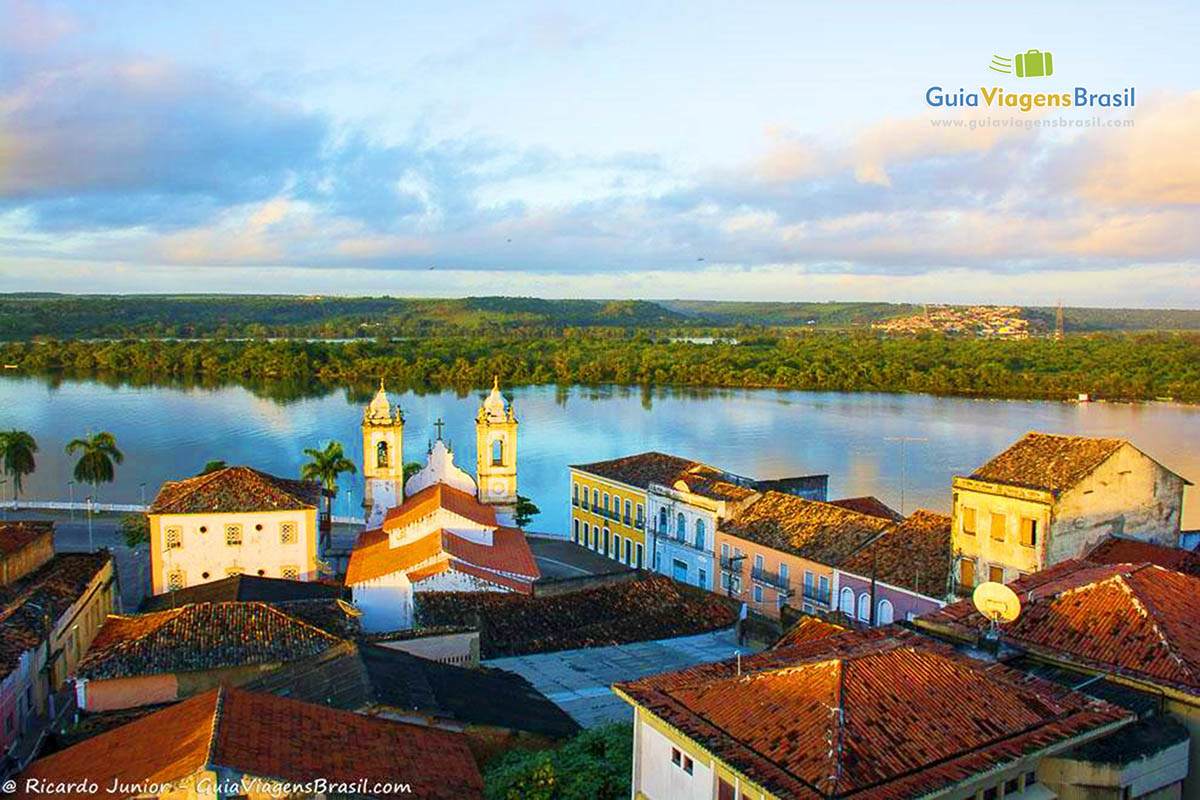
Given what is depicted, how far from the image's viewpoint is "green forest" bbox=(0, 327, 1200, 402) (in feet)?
258

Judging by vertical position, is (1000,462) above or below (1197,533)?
above

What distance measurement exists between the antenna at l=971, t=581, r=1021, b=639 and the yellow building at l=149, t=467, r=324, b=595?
15.7 metres

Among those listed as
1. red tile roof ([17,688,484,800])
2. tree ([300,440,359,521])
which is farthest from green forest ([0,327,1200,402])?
red tile roof ([17,688,484,800])

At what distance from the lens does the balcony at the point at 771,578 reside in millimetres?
21658

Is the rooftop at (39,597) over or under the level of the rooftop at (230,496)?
under

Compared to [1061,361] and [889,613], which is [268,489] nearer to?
[889,613]

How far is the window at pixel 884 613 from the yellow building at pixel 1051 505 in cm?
146

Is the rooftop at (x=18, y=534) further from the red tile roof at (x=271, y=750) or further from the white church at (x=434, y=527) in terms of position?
the red tile roof at (x=271, y=750)

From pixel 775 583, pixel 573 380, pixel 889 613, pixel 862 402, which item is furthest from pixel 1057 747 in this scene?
pixel 573 380

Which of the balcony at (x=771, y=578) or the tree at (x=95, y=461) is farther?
the tree at (x=95, y=461)

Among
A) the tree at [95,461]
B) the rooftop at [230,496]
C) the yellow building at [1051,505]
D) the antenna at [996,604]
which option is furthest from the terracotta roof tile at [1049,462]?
the tree at [95,461]

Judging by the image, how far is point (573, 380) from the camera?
8550 centimetres

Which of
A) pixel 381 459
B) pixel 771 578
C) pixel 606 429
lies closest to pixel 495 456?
pixel 381 459

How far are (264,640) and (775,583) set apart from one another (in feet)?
36.3
